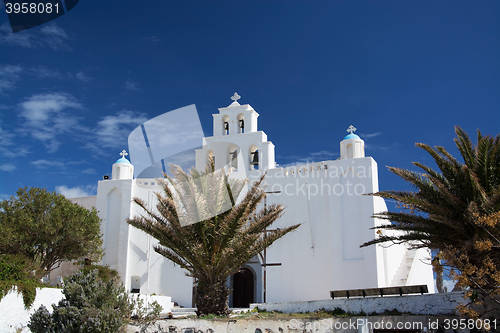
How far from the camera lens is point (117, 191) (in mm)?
21969

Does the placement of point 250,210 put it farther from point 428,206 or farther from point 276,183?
point 276,183

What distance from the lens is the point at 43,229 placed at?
1700 centimetres

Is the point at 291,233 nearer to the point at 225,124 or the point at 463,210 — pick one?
the point at 225,124

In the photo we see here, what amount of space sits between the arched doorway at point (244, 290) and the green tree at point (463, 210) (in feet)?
36.9

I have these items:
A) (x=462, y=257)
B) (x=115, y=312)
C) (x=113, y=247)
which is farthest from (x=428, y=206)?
(x=113, y=247)

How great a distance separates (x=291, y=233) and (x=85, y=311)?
11.3 meters

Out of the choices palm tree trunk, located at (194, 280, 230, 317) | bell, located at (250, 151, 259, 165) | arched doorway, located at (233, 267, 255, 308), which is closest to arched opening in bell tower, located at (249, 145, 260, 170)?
bell, located at (250, 151, 259, 165)

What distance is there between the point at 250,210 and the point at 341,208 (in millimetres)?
7750

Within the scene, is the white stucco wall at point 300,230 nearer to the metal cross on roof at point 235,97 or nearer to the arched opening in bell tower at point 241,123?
the arched opening in bell tower at point 241,123

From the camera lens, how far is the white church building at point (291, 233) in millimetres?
18141

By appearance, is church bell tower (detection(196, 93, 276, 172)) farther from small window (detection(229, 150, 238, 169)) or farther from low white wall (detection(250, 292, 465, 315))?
low white wall (detection(250, 292, 465, 315))

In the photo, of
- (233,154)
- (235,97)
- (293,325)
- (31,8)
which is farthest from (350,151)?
(31,8)

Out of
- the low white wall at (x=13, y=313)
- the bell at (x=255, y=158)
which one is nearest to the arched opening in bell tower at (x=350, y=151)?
the bell at (x=255, y=158)

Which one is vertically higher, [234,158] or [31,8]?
[31,8]
